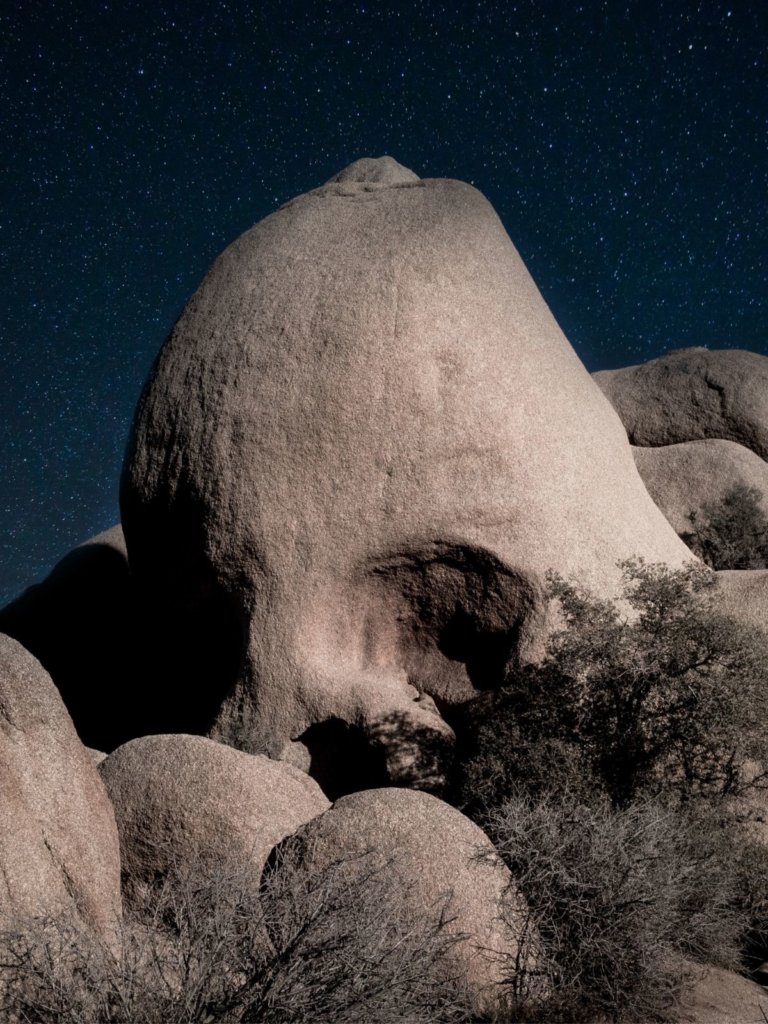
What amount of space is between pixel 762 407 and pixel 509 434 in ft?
25.2

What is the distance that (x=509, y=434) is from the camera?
8.07m

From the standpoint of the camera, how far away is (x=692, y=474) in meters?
12.1

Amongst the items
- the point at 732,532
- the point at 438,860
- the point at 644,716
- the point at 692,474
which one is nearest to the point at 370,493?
the point at 644,716

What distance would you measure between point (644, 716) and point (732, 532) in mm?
5420

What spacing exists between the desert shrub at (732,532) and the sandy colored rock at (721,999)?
6.63 metres

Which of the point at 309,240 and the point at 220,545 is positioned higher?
the point at 309,240

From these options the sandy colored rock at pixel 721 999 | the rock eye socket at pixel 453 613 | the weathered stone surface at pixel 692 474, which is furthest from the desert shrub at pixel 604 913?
the weathered stone surface at pixel 692 474

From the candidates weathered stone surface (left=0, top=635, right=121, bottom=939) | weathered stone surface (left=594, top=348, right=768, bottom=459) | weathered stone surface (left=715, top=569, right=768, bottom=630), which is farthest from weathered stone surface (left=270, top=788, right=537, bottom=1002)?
weathered stone surface (left=594, top=348, right=768, bottom=459)

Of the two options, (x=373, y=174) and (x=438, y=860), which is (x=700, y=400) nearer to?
(x=373, y=174)

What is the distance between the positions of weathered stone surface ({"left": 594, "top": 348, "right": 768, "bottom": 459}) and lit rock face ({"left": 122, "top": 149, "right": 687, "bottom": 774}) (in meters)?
5.76

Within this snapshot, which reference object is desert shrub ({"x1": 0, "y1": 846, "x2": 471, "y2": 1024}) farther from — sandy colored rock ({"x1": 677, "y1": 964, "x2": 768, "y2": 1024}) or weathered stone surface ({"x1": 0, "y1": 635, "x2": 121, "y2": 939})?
sandy colored rock ({"x1": 677, "y1": 964, "x2": 768, "y2": 1024})

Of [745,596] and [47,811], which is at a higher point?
[745,596]

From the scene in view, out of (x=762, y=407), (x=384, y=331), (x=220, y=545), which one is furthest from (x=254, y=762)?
(x=762, y=407)

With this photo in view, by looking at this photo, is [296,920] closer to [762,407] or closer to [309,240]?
[309,240]
